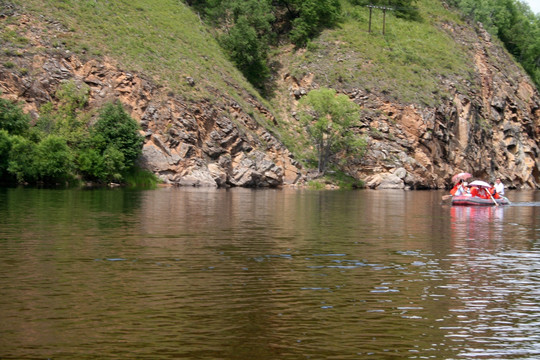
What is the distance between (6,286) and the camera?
1276 cm

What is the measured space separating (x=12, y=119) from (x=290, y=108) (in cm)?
4593

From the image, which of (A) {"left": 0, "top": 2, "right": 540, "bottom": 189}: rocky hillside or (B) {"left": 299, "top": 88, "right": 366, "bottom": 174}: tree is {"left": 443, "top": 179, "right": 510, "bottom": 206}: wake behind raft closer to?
(A) {"left": 0, "top": 2, "right": 540, "bottom": 189}: rocky hillside

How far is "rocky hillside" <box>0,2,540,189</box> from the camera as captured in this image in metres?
70.2

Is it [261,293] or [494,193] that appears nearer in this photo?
[261,293]

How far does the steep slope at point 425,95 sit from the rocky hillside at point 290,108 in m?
0.21

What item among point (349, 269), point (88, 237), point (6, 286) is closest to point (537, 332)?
point (349, 269)

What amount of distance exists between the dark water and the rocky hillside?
4777 cm

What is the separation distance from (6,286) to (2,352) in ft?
14.4

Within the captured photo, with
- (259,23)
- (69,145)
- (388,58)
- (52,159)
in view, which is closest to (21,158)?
(52,159)

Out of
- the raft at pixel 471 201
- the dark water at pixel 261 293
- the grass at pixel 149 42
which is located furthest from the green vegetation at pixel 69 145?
the raft at pixel 471 201

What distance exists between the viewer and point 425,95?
9350cm

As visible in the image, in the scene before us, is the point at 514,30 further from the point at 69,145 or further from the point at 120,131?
the point at 69,145

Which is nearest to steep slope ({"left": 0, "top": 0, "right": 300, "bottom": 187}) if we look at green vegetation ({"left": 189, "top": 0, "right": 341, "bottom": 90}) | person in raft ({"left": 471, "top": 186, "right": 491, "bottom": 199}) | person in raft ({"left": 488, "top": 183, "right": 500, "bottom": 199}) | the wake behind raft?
green vegetation ({"left": 189, "top": 0, "right": 341, "bottom": 90})

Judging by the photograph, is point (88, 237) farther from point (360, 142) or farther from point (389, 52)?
point (389, 52)
